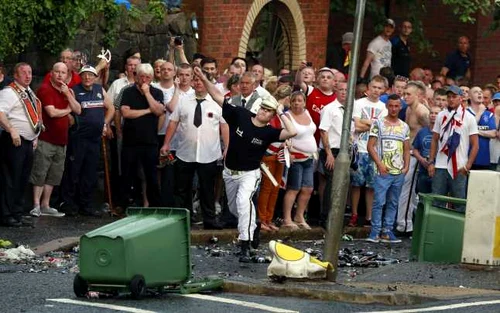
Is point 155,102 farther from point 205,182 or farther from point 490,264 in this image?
point 490,264

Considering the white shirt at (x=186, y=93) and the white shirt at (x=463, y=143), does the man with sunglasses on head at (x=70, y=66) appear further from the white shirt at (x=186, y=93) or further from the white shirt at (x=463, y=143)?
the white shirt at (x=463, y=143)

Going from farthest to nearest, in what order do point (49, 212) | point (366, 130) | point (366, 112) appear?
point (366, 112) → point (366, 130) → point (49, 212)

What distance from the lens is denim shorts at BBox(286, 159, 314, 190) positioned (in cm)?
2008

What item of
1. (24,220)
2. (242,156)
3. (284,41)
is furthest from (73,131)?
(284,41)

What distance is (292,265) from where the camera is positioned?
1459 centimetres

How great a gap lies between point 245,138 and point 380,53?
9.63 metres

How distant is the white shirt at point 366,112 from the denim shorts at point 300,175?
0.94m

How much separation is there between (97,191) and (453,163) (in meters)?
4.76

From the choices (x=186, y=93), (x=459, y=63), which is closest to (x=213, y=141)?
(x=186, y=93)

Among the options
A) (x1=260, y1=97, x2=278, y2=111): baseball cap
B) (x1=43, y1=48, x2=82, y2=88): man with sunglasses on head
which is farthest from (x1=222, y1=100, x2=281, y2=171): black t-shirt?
(x1=43, y1=48, x2=82, y2=88): man with sunglasses on head

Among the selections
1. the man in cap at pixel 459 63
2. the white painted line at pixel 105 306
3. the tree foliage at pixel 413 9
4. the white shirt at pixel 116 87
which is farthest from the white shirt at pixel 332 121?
the white painted line at pixel 105 306

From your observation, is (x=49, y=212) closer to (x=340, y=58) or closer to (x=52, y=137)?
(x=52, y=137)

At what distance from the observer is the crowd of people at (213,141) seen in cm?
1909

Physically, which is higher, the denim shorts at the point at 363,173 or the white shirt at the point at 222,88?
the white shirt at the point at 222,88
